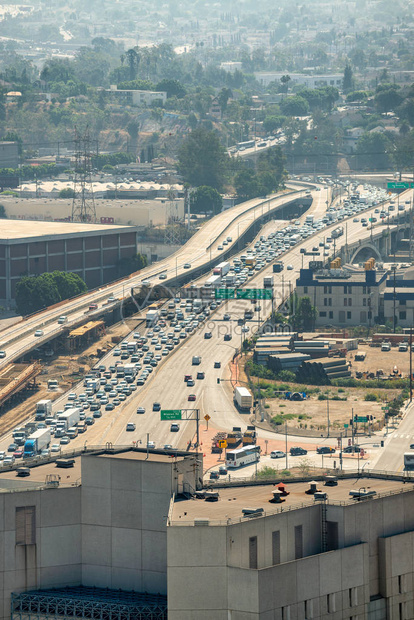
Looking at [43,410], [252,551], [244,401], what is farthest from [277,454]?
[252,551]

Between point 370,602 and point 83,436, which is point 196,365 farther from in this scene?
point 370,602

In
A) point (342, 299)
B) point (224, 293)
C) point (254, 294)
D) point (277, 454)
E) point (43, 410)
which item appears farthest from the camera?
point (224, 293)

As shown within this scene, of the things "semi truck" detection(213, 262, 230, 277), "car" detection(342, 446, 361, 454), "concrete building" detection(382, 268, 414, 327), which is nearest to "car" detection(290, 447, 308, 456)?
"car" detection(342, 446, 361, 454)

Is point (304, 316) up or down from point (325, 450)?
up

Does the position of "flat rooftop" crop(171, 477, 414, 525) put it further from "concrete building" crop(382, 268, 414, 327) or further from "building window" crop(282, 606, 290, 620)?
"concrete building" crop(382, 268, 414, 327)

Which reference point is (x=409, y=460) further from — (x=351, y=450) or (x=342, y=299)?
(x=342, y=299)

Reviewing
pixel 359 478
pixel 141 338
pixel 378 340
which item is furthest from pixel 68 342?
pixel 359 478
